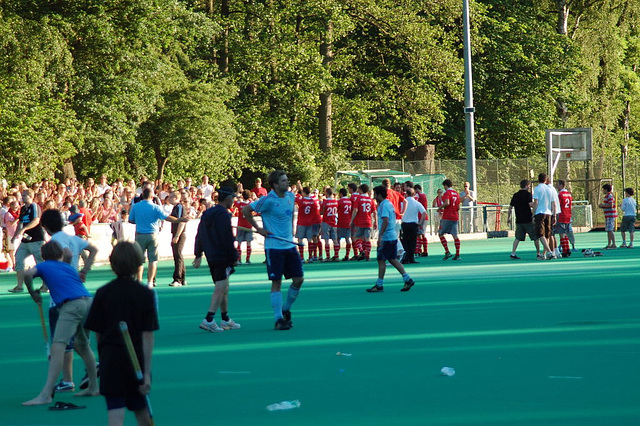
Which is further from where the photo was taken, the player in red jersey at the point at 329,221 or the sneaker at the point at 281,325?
the player in red jersey at the point at 329,221

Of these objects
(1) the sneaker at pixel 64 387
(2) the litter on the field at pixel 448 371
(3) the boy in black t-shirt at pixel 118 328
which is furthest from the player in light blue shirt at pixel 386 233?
(3) the boy in black t-shirt at pixel 118 328

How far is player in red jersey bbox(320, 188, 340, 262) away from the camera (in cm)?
2803

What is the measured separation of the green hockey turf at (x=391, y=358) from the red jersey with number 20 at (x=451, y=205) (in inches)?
309

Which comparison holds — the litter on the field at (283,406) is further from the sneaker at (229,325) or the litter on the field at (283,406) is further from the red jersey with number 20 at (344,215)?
the red jersey with number 20 at (344,215)

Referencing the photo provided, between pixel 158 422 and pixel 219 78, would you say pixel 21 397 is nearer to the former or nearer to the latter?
pixel 158 422

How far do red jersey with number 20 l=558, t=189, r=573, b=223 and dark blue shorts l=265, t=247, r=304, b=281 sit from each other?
14.7 m

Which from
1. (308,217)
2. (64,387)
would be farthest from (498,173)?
(64,387)

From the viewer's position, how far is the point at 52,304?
8.68m

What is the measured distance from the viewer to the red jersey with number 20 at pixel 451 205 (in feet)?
88.2

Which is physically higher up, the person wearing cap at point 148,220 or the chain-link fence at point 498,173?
the chain-link fence at point 498,173

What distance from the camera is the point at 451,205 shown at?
27.0 meters

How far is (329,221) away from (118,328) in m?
22.2

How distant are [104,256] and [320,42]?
65.8 feet

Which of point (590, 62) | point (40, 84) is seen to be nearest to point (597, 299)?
point (40, 84)
